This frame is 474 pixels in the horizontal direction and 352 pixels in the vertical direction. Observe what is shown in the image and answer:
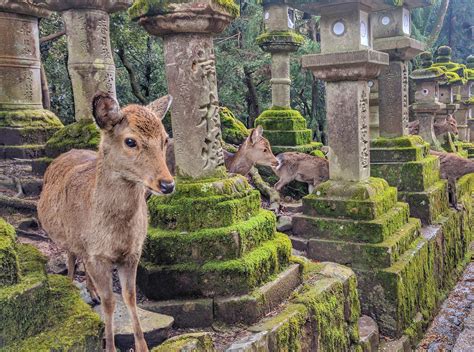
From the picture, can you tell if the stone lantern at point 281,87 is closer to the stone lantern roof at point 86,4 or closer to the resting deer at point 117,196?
the stone lantern roof at point 86,4

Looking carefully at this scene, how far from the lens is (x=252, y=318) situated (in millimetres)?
3664

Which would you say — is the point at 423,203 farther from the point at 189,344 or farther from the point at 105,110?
the point at 105,110

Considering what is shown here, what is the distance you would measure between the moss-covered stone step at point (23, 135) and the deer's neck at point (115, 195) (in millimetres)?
4829

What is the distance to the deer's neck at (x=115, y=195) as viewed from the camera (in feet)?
9.42

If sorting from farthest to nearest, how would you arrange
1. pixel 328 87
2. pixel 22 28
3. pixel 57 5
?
pixel 22 28, pixel 328 87, pixel 57 5

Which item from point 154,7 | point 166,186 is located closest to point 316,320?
point 166,186

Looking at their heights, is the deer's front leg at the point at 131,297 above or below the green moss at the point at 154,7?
below

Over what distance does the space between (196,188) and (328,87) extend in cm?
288

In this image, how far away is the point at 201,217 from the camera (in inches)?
156

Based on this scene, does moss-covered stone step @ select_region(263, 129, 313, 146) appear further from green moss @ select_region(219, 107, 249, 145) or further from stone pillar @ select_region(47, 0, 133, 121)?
stone pillar @ select_region(47, 0, 133, 121)

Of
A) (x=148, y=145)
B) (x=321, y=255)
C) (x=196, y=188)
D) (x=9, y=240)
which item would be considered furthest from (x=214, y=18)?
(x=321, y=255)

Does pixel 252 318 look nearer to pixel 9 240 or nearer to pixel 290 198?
pixel 9 240

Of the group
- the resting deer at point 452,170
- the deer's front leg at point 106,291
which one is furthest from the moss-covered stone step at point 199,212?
the resting deer at point 452,170

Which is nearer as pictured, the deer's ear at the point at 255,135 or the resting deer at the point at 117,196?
the resting deer at the point at 117,196
